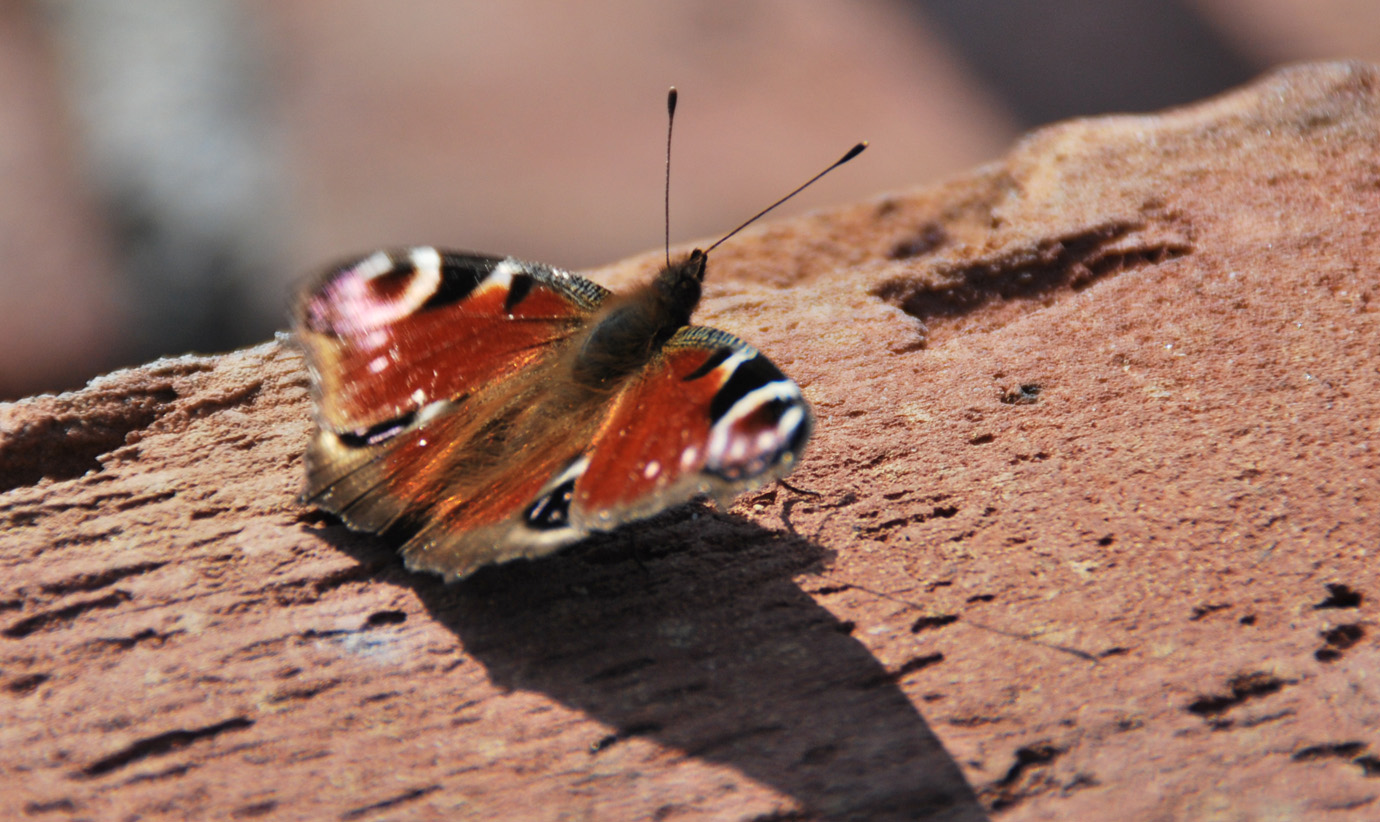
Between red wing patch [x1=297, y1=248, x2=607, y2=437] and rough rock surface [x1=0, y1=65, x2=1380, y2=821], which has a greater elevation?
red wing patch [x1=297, y1=248, x2=607, y2=437]

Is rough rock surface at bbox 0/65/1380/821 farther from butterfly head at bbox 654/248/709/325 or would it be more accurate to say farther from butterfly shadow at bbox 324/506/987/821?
butterfly head at bbox 654/248/709/325

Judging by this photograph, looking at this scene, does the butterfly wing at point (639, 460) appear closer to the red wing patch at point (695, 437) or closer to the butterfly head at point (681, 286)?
the red wing patch at point (695, 437)

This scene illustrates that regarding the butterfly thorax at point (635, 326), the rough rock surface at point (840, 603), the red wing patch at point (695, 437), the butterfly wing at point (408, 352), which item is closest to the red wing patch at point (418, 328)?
the butterfly wing at point (408, 352)

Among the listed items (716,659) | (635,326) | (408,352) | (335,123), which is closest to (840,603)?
(716,659)

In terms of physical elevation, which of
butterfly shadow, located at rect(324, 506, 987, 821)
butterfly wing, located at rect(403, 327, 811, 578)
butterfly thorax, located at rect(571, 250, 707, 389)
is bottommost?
butterfly shadow, located at rect(324, 506, 987, 821)

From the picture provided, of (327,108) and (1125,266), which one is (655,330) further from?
(327,108)

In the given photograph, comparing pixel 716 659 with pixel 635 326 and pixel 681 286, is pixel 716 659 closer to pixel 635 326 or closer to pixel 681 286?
pixel 635 326

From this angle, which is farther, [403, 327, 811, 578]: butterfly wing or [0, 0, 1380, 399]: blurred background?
[0, 0, 1380, 399]: blurred background

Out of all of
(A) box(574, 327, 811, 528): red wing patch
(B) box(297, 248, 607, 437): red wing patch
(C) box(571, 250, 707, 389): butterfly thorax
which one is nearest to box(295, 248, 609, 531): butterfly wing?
(B) box(297, 248, 607, 437): red wing patch
